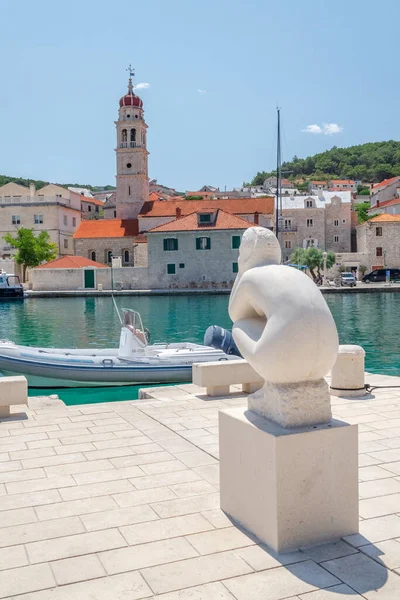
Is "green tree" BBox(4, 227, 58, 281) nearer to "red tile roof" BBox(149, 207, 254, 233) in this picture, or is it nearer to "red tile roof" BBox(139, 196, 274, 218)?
"red tile roof" BBox(139, 196, 274, 218)

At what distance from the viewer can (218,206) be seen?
2397 inches

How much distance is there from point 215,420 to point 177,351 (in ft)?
24.1

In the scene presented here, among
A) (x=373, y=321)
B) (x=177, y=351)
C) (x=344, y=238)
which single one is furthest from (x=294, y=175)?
(x=177, y=351)

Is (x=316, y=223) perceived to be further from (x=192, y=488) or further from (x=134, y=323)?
(x=192, y=488)

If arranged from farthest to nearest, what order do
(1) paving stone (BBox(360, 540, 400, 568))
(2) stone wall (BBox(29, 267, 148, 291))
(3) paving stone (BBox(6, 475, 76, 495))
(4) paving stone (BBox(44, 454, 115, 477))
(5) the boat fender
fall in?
(2) stone wall (BBox(29, 267, 148, 291))
(5) the boat fender
(4) paving stone (BBox(44, 454, 115, 477))
(3) paving stone (BBox(6, 475, 76, 495))
(1) paving stone (BBox(360, 540, 400, 568))

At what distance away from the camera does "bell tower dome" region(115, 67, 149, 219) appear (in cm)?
6353

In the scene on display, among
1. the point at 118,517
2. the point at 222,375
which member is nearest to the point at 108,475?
the point at 118,517

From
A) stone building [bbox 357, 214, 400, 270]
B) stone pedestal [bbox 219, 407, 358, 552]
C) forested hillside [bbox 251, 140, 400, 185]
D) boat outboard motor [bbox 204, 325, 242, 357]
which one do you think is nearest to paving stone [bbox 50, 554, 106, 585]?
stone pedestal [bbox 219, 407, 358, 552]

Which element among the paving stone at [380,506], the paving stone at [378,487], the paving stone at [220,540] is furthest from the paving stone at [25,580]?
the paving stone at [378,487]

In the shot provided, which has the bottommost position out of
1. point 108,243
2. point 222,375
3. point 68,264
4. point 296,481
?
point 222,375

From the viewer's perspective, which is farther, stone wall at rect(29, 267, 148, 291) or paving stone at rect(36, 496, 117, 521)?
stone wall at rect(29, 267, 148, 291)

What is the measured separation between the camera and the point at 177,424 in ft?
23.6

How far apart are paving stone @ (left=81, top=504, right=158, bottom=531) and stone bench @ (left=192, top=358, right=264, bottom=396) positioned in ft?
13.4

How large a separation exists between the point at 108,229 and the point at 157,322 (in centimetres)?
3377
